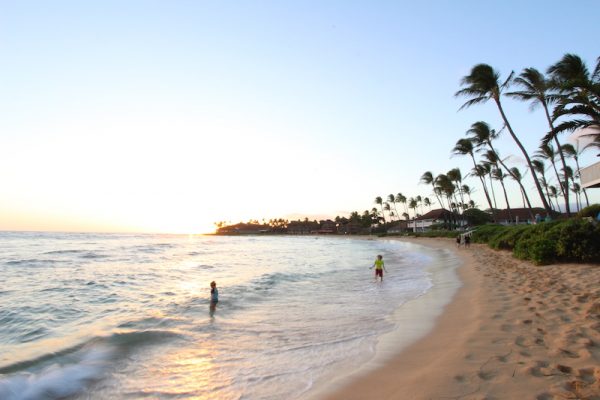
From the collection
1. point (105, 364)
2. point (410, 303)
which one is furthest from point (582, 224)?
point (105, 364)

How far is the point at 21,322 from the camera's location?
27.5 feet

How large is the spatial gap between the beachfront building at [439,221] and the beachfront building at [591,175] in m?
54.2

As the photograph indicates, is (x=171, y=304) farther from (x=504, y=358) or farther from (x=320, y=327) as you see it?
(x=504, y=358)

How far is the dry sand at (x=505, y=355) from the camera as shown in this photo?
349cm

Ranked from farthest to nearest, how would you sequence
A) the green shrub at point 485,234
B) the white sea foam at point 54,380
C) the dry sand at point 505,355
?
1. the green shrub at point 485,234
2. the white sea foam at point 54,380
3. the dry sand at point 505,355

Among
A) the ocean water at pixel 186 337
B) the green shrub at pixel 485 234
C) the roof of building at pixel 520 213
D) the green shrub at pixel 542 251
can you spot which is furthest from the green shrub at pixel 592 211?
the roof of building at pixel 520 213

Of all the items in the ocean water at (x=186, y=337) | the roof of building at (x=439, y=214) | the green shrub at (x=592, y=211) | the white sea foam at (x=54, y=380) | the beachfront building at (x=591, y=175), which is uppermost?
the roof of building at (x=439, y=214)

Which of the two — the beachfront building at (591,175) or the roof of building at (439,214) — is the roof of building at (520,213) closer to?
the roof of building at (439,214)

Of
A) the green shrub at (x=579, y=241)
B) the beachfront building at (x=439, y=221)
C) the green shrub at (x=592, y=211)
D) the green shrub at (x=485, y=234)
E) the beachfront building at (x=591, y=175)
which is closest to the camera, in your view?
the green shrub at (x=579, y=241)

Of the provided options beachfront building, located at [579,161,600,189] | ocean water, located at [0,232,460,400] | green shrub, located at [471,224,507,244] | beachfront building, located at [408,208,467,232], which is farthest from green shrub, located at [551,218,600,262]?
beachfront building, located at [408,208,467,232]

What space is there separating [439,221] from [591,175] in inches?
2657

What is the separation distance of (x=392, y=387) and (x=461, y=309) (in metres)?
Result: 4.40

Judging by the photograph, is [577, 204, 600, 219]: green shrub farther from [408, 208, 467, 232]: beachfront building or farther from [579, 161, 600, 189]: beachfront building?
Result: [408, 208, 467, 232]: beachfront building

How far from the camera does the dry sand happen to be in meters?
3.49
